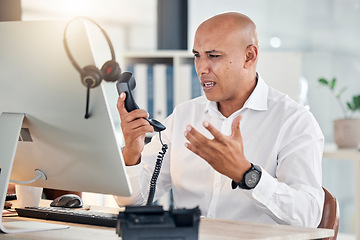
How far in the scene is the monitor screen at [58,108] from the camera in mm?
1429

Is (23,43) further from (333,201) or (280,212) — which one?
(333,201)

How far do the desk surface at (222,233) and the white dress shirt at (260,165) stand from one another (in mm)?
246

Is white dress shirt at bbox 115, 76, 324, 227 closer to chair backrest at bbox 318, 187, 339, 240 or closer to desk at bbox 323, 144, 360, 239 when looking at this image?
chair backrest at bbox 318, 187, 339, 240

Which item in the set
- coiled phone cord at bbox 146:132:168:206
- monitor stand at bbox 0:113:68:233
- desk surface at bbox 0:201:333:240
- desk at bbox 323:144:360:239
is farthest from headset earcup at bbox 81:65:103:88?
desk at bbox 323:144:360:239

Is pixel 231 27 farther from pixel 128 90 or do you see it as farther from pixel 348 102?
pixel 348 102

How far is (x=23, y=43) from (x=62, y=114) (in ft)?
0.66

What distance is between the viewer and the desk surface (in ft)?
4.92

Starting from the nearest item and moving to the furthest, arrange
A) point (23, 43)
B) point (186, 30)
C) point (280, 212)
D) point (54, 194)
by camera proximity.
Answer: point (23, 43) → point (280, 212) → point (54, 194) → point (186, 30)

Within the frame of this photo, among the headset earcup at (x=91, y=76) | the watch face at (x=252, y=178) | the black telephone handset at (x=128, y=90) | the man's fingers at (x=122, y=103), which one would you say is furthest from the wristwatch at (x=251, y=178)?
the headset earcup at (x=91, y=76)

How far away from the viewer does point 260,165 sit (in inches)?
85.3

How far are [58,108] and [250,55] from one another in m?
1.08

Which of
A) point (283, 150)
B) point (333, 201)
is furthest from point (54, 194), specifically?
point (333, 201)

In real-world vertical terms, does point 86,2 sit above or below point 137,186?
above

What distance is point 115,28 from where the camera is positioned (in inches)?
192
